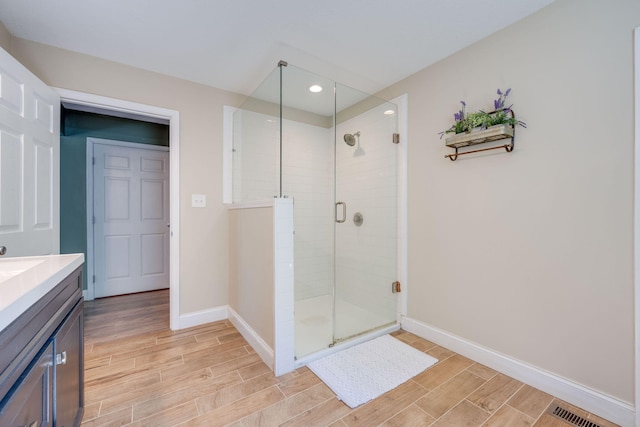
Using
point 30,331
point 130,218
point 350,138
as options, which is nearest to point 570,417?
point 30,331

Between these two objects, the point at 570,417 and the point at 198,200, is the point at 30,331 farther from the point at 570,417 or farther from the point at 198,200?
the point at 570,417

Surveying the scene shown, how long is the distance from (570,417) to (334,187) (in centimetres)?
212

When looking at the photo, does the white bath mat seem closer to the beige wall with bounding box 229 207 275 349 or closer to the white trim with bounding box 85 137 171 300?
the beige wall with bounding box 229 207 275 349

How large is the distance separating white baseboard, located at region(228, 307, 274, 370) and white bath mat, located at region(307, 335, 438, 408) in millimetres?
289

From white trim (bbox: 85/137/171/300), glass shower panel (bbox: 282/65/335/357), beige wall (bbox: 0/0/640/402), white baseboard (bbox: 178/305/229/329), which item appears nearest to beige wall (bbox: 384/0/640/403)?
beige wall (bbox: 0/0/640/402)

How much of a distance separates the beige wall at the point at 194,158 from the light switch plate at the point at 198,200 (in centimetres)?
4

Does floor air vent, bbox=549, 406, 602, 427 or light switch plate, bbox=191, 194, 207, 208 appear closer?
floor air vent, bbox=549, 406, 602, 427

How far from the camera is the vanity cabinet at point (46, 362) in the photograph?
0.63m

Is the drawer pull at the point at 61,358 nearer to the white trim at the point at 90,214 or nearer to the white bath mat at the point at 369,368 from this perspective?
the white bath mat at the point at 369,368

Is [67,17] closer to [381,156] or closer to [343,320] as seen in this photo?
[381,156]

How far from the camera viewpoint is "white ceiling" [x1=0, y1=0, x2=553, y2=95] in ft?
5.49

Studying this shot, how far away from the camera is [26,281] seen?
0.80 metres

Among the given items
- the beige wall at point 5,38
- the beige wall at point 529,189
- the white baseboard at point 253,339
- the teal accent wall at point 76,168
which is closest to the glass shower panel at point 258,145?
the beige wall at point 529,189

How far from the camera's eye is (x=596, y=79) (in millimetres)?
1479
